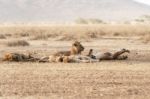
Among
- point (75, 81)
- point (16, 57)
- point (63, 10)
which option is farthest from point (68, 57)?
point (63, 10)

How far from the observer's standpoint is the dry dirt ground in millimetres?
14156

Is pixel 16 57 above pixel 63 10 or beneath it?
beneath

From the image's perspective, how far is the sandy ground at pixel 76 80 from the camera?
46.4 ft

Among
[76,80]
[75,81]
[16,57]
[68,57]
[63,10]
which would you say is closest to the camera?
[75,81]

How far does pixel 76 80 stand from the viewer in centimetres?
1680

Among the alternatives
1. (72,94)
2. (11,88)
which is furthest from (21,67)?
(72,94)

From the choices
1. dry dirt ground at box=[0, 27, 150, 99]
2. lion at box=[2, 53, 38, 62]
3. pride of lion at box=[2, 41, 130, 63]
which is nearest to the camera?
dry dirt ground at box=[0, 27, 150, 99]

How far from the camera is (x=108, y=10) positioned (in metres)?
184

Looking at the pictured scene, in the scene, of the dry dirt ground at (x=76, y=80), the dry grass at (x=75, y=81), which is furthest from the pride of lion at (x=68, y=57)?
the dry grass at (x=75, y=81)

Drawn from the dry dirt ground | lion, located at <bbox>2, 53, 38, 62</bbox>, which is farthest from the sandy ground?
lion, located at <bbox>2, 53, 38, 62</bbox>

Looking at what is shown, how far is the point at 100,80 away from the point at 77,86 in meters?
1.48

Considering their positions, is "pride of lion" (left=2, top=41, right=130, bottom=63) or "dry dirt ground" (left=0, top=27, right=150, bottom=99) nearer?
"dry dirt ground" (left=0, top=27, right=150, bottom=99)

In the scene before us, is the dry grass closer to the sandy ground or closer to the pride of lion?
the sandy ground

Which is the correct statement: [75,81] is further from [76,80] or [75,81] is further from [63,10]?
[63,10]
